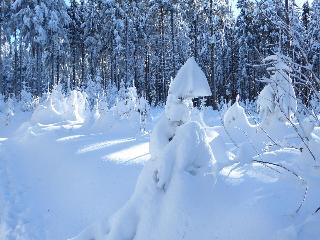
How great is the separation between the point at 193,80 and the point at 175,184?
66.2 inches

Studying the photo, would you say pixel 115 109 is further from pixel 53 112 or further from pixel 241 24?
pixel 241 24

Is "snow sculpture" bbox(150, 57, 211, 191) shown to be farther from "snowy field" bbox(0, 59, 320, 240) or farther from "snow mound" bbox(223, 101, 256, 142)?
"snow mound" bbox(223, 101, 256, 142)

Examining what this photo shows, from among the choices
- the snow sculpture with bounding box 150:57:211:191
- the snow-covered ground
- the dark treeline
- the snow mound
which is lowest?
the snow-covered ground

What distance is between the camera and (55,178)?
955cm

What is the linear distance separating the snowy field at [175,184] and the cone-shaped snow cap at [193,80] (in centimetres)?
1

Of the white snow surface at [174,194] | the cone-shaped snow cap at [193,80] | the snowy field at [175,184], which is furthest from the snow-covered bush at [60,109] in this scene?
the cone-shaped snow cap at [193,80]

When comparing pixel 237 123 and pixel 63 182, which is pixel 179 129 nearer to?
pixel 63 182

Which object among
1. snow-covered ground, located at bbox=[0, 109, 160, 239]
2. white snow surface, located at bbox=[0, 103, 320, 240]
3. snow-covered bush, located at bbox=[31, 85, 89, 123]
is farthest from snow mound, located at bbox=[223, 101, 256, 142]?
snow-covered bush, located at bbox=[31, 85, 89, 123]

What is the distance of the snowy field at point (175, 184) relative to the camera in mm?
4293

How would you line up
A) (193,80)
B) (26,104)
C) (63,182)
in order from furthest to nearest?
(26,104), (63,182), (193,80)

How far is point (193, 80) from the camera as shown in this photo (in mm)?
5844

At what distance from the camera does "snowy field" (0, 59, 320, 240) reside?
429 centimetres

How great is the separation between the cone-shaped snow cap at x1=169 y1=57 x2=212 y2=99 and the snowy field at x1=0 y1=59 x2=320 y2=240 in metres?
0.01

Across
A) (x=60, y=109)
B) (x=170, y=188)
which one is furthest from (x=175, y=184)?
(x=60, y=109)
